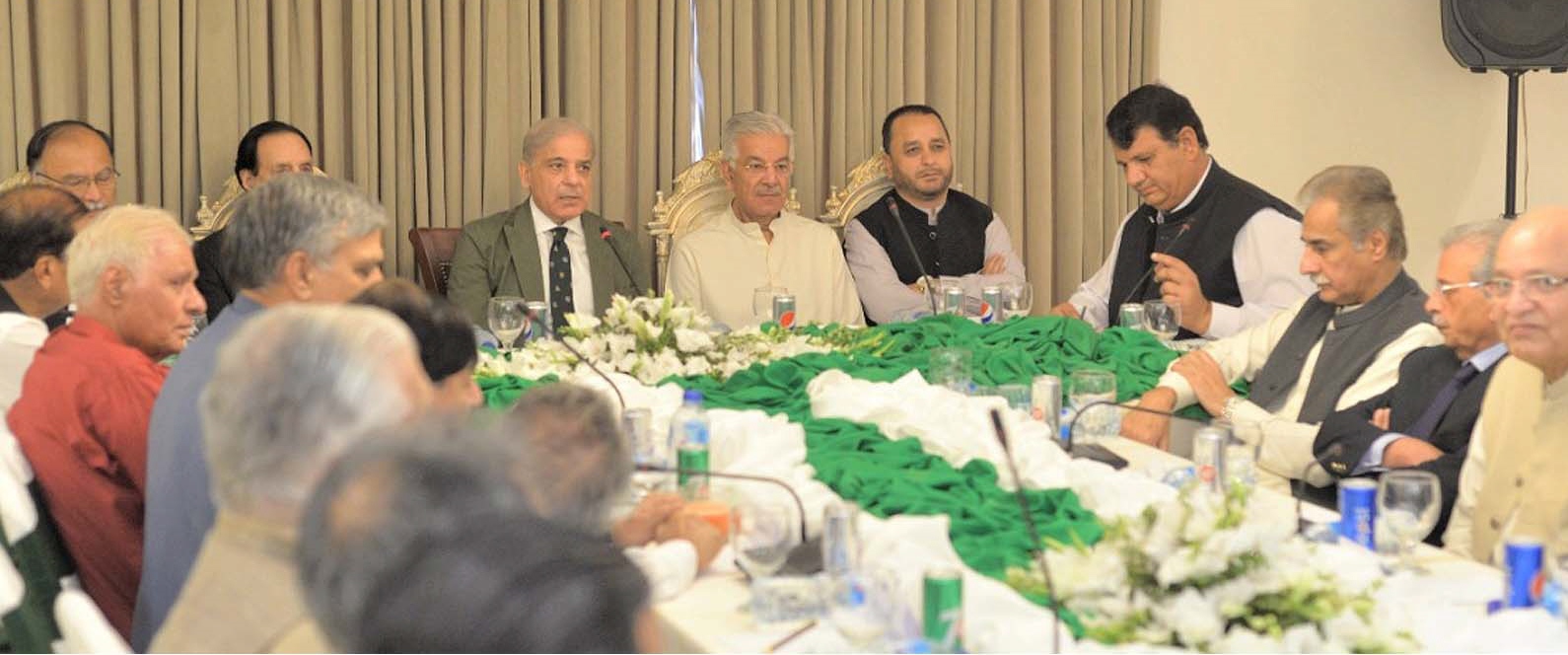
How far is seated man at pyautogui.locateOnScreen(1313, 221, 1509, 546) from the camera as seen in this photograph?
335 cm

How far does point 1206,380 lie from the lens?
406 centimetres

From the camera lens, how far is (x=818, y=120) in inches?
260

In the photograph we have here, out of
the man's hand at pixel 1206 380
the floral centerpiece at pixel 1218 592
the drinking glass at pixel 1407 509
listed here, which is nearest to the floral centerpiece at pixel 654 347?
the man's hand at pixel 1206 380

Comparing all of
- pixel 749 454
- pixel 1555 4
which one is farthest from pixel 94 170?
pixel 1555 4

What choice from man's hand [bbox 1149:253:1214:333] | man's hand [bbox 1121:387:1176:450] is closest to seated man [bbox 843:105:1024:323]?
man's hand [bbox 1149:253:1214:333]

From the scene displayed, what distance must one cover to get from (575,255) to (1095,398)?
8.15ft

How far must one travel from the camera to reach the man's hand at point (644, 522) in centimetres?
258

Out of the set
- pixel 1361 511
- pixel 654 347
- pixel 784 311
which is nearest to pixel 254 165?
pixel 784 311

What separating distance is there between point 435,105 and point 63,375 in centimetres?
320

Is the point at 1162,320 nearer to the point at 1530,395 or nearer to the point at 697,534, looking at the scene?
the point at 1530,395

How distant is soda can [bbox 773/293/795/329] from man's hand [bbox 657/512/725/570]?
2118 millimetres

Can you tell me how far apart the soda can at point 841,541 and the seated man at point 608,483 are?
22 centimetres

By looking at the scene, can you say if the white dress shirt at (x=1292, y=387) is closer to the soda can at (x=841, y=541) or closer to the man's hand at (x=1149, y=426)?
the man's hand at (x=1149, y=426)

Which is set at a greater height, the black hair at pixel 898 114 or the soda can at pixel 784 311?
the black hair at pixel 898 114
